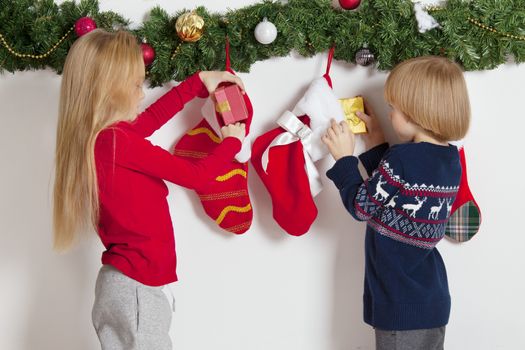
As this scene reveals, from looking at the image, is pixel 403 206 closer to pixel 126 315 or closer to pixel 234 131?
pixel 234 131

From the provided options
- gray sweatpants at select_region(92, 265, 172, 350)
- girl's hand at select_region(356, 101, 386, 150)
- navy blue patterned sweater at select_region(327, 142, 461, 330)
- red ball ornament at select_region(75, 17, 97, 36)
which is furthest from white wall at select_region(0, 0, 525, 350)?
gray sweatpants at select_region(92, 265, 172, 350)

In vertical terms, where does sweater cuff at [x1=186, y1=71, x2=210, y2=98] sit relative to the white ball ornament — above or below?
below

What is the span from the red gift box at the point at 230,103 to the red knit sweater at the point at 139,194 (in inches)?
3.5

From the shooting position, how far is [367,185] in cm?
169

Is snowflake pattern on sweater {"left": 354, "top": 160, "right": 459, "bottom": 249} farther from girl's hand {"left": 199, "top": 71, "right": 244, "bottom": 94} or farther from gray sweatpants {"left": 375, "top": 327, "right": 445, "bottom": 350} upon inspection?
girl's hand {"left": 199, "top": 71, "right": 244, "bottom": 94}

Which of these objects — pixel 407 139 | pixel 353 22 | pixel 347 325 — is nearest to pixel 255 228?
pixel 347 325

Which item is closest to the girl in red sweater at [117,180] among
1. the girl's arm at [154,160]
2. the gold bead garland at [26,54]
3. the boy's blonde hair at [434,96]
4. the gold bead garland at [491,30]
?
the girl's arm at [154,160]

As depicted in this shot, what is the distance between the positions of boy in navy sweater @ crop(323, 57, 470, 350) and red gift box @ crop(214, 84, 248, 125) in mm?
273

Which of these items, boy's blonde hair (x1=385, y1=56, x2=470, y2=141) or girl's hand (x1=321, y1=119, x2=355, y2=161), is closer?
boy's blonde hair (x1=385, y1=56, x2=470, y2=141)

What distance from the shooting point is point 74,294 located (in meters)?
2.13

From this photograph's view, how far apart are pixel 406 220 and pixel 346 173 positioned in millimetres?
201

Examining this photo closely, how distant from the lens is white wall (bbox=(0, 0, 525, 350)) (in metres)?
1.92

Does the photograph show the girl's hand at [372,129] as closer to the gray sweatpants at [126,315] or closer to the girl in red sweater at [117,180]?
the girl in red sweater at [117,180]

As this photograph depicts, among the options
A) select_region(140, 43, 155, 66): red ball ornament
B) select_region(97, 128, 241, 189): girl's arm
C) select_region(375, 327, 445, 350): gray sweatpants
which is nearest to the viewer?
select_region(97, 128, 241, 189): girl's arm
